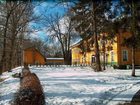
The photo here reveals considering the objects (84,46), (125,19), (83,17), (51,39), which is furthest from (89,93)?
(51,39)

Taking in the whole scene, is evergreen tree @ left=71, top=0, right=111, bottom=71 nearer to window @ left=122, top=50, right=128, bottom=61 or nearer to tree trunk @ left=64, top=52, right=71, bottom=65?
window @ left=122, top=50, right=128, bottom=61

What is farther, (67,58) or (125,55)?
(67,58)

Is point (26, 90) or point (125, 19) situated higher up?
point (125, 19)

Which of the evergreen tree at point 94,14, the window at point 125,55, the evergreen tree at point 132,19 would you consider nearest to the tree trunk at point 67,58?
the window at point 125,55

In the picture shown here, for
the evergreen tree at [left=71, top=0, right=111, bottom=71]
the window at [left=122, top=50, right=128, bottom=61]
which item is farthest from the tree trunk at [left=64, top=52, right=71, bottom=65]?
the evergreen tree at [left=71, top=0, right=111, bottom=71]

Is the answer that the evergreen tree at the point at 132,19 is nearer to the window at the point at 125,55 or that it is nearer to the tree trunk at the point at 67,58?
the window at the point at 125,55

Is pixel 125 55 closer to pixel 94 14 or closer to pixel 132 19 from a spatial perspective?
pixel 94 14

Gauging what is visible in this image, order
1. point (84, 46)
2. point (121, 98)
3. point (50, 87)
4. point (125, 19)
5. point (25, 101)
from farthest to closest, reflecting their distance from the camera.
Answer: point (84, 46)
point (125, 19)
point (50, 87)
point (121, 98)
point (25, 101)

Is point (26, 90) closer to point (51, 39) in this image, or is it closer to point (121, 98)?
point (121, 98)

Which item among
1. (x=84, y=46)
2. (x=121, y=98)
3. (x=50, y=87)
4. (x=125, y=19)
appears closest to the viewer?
(x=121, y=98)

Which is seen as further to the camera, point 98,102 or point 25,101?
point 98,102

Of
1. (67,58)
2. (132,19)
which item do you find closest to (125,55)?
(67,58)

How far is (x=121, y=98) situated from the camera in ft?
58.1

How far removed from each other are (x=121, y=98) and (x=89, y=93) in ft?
5.49
